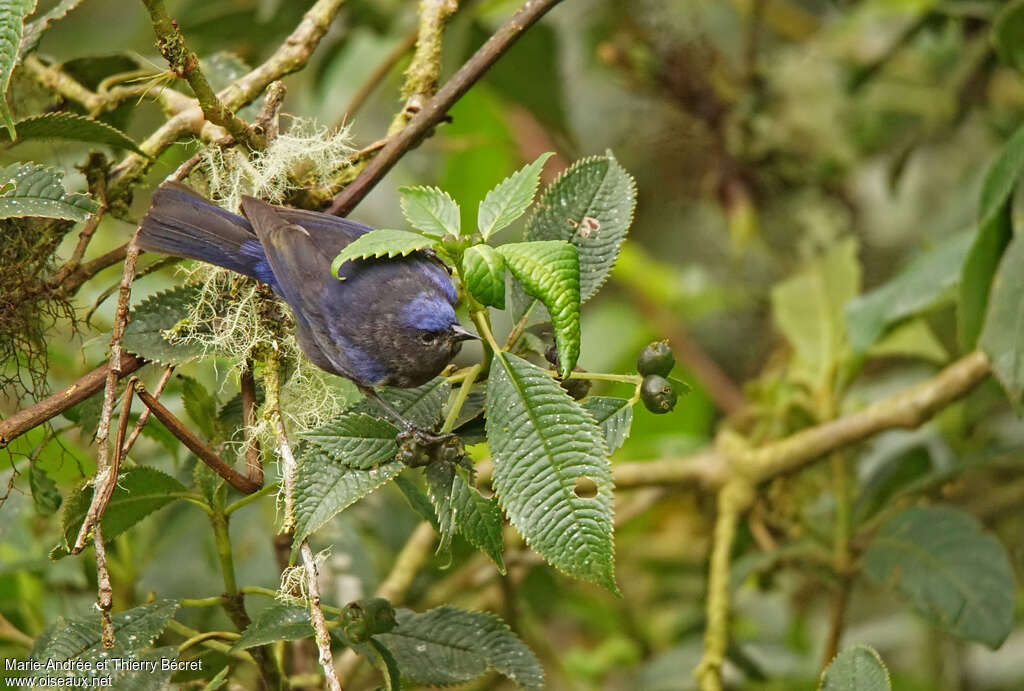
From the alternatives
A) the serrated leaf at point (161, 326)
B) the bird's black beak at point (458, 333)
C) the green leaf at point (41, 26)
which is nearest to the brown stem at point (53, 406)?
the serrated leaf at point (161, 326)

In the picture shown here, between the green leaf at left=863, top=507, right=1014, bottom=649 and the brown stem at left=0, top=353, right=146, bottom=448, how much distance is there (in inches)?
62.9

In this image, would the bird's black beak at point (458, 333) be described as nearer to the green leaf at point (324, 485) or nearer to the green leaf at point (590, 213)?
the green leaf at point (590, 213)

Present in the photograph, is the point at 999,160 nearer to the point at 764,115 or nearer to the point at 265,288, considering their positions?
the point at 265,288

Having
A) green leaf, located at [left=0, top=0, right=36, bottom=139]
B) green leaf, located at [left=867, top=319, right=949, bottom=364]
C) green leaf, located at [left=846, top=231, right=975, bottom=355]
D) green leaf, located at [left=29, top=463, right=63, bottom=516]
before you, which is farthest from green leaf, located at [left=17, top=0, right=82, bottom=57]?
green leaf, located at [left=867, top=319, right=949, bottom=364]

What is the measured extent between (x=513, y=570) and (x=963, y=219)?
1567 millimetres

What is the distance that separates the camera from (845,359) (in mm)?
2551

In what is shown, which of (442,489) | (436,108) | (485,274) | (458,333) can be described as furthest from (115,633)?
(436,108)

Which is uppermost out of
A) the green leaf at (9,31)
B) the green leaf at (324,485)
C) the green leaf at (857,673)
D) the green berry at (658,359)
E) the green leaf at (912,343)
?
the green leaf at (912,343)

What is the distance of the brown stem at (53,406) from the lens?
4.35ft

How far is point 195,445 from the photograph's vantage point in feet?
4.36

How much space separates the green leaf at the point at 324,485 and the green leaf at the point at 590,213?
413 millimetres

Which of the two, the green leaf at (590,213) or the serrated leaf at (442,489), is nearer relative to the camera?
the serrated leaf at (442,489)

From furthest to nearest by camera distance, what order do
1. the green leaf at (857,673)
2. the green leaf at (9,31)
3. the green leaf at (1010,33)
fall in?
the green leaf at (1010,33), the green leaf at (857,673), the green leaf at (9,31)

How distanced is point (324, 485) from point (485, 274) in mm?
347
